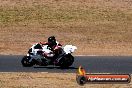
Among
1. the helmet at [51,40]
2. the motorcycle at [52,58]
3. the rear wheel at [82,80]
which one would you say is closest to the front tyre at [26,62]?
the motorcycle at [52,58]

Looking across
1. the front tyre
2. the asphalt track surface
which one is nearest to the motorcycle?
the front tyre

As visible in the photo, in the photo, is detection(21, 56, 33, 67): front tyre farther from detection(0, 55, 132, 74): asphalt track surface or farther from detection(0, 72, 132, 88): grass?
detection(0, 72, 132, 88): grass

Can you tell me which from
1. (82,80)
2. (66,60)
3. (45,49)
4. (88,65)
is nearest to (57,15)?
(88,65)

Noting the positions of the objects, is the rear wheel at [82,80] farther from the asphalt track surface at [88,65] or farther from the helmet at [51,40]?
the helmet at [51,40]

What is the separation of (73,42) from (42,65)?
30.1ft

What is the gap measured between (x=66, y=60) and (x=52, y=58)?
0.62 metres

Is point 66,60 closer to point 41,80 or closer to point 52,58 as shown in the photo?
point 52,58

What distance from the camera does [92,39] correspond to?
121ft

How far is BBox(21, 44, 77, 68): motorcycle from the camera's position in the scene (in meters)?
26.7

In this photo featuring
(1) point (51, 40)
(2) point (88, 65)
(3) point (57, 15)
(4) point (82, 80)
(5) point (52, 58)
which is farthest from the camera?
(3) point (57, 15)

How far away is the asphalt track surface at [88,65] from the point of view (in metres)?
26.3

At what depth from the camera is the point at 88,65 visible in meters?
28.0

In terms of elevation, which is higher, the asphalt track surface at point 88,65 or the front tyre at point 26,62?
the front tyre at point 26,62

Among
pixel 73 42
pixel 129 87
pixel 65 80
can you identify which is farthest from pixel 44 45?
pixel 73 42
